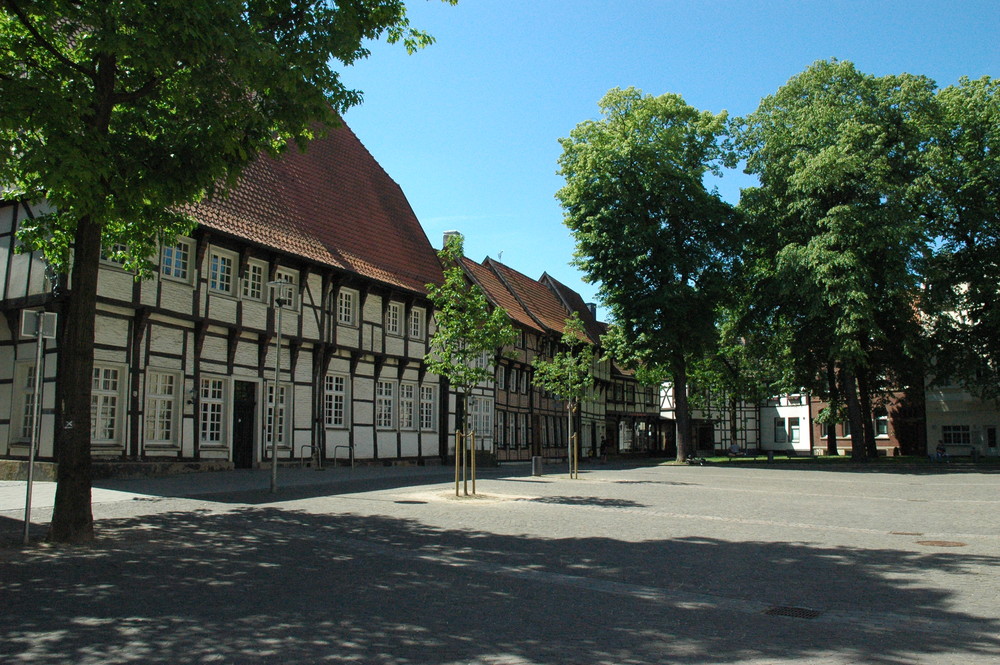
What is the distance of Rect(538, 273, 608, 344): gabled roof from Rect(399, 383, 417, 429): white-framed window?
2489 cm

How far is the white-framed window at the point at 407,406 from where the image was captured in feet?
97.5

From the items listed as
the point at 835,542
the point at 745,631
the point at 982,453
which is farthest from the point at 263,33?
the point at 982,453

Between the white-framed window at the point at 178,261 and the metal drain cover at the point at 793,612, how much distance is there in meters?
17.6

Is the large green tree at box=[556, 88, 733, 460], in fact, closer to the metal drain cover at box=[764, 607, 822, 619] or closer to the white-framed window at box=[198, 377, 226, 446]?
the white-framed window at box=[198, 377, 226, 446]

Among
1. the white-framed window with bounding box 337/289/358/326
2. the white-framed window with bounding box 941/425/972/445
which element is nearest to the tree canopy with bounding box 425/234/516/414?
the white-framed window with bounding box 337/289/358/326

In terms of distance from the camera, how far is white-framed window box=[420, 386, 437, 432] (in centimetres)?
3086

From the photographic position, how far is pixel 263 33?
9852mm

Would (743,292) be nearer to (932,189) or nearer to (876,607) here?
(932,189)

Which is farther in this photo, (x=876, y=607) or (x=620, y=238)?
(x=620, y=238)

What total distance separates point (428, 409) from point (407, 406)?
1.40 metres

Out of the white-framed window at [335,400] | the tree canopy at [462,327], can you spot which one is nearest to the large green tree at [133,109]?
the tree canopy at [462,327]

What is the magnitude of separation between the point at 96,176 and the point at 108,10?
1761 mm

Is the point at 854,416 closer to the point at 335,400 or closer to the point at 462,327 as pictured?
the point at 335,400

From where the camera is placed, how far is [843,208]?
108 feet
